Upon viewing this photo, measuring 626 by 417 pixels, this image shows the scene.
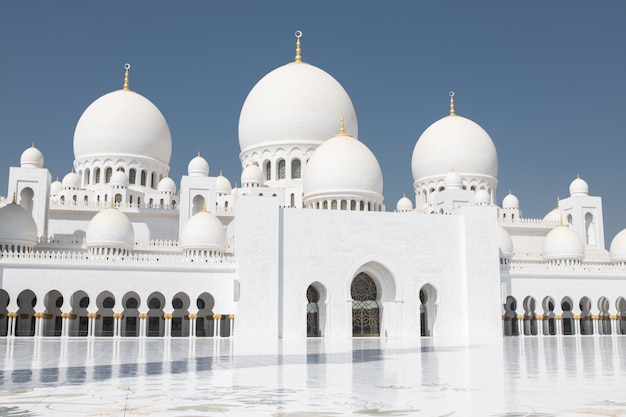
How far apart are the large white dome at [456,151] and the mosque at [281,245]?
10 cm

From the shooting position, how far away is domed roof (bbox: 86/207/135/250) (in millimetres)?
24609

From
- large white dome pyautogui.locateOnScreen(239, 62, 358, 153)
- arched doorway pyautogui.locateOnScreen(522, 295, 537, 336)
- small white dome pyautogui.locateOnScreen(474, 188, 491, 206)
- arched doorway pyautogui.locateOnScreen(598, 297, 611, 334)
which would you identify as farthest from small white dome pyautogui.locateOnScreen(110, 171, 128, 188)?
arched doorway pyautogui.locateOnScreen(598, 297, 611, 334)

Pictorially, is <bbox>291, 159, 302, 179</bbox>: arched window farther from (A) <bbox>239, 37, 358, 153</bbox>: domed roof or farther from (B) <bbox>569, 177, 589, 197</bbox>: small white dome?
(B) <bbox>569, 177, 589, 197</bbox>: small white dome

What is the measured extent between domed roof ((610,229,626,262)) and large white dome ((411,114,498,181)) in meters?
6.42

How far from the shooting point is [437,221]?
81.6ft

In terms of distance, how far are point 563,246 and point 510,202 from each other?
223 inches

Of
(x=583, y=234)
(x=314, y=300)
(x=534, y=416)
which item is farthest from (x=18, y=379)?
(x=583, y=234)

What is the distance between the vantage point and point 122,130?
1241 inches

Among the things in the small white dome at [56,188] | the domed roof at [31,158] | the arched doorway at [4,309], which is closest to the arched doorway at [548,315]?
the arched doorway at [4,309]

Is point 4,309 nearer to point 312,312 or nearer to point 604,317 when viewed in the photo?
point 312,312

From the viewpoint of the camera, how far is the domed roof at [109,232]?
80.7ft

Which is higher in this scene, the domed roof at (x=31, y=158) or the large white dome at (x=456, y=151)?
the large white dome at (x=456, y=151)

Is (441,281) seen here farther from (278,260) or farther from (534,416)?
(534,416)

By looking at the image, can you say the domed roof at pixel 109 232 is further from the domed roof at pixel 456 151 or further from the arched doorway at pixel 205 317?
the domed roof at pixel 456 151
